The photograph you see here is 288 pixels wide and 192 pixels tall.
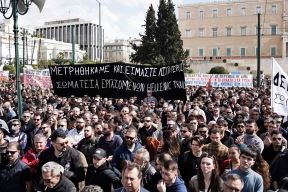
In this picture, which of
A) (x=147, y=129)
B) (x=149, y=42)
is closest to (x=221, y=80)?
(x=147, y=129)

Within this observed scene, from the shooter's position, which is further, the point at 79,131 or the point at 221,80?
the point at 221,80

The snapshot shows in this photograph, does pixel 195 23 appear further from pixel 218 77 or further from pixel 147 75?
pixel 147 75

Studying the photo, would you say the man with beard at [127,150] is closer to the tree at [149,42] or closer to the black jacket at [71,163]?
the black jacket at [71,163]

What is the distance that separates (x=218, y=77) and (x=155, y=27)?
114 ft

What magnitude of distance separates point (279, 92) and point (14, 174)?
5485mm

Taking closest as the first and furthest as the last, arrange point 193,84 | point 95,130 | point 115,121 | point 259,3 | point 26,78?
point 95,130 < point 115,121 < point 26,78 < point 193,84 < point 259,3

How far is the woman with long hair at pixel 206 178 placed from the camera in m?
5.00

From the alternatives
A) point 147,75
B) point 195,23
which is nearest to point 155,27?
point 195,23

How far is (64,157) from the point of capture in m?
5.64

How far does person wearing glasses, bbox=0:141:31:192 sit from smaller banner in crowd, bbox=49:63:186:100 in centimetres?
603

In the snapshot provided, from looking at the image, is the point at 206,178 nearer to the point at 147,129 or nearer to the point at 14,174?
the point at 14,174

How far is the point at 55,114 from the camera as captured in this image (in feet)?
31.4

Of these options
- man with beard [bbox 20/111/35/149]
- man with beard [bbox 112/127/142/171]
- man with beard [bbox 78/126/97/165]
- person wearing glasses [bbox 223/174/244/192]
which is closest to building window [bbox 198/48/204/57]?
man with beard [bbox 20/111/35/149]

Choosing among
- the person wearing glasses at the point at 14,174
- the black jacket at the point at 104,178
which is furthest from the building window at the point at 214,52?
the person wearing glasses at the point at 14,174
